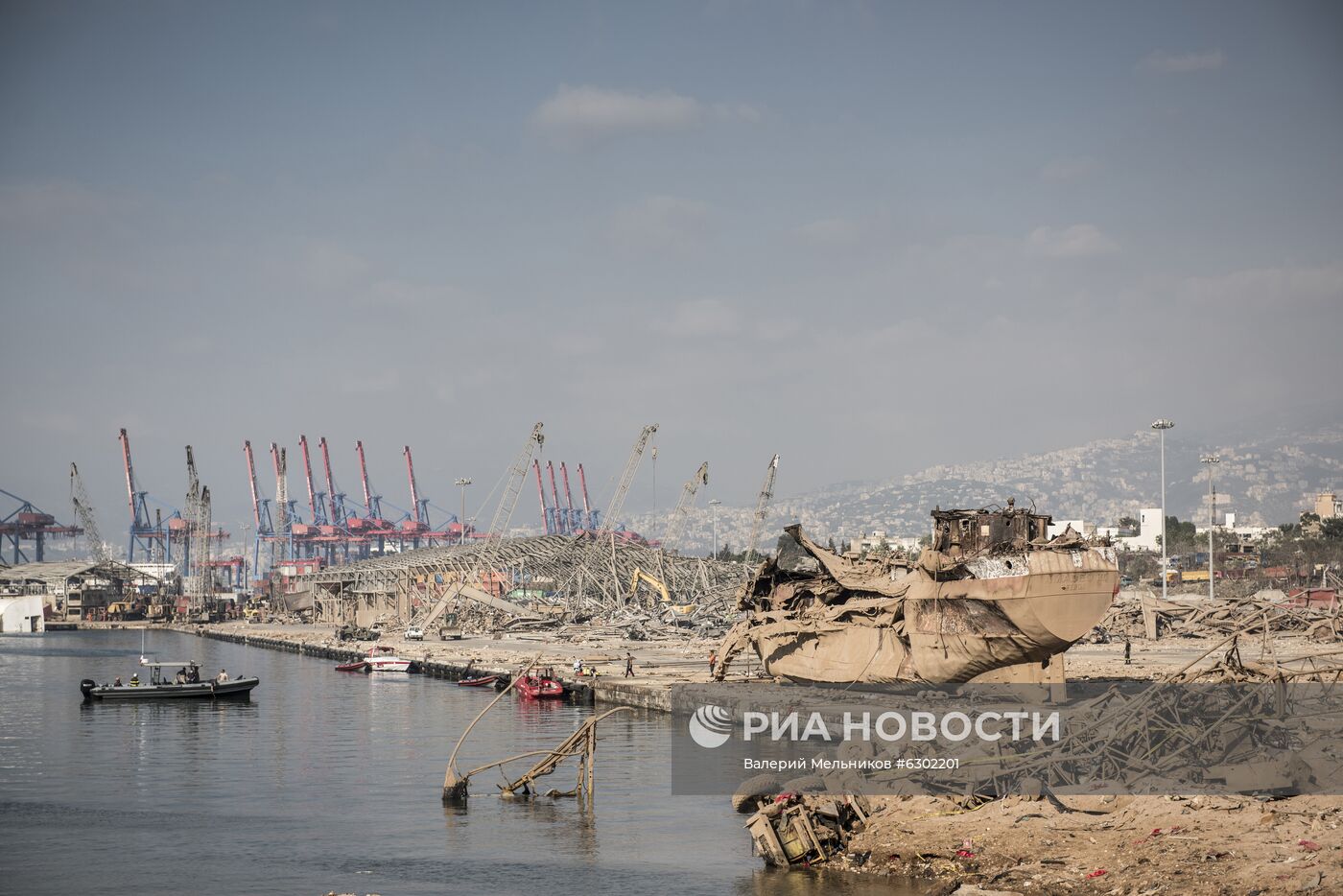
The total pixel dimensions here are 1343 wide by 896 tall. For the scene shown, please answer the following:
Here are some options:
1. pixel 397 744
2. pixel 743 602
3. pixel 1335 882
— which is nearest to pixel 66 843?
pixel 397 744

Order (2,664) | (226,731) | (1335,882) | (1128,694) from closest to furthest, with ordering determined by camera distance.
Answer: (1335,882), (1128,694), (226,731), (2,664)

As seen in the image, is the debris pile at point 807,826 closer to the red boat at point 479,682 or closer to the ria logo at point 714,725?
the ria logo at point 714,725

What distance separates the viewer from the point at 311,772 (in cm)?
4725

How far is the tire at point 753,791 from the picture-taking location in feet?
104

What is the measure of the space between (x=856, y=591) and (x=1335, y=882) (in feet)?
75.2

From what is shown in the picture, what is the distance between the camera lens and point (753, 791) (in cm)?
3247

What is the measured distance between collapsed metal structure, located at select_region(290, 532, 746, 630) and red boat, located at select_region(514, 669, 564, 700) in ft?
157

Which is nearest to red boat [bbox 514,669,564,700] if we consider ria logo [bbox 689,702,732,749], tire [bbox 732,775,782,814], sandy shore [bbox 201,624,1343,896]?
ria logo [bbox 689,702,732,749]

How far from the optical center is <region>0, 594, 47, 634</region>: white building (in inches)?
7244

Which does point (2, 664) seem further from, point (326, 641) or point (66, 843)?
point (66, 843)

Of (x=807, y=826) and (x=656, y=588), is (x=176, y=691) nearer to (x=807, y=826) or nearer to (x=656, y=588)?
(x=807, y=826)

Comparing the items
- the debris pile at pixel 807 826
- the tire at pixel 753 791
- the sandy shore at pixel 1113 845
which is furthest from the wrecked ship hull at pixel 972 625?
the debris pile at pixel 807 826

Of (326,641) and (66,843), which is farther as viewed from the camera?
(326,641)

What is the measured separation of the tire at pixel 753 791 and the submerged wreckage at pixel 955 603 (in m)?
8.63
